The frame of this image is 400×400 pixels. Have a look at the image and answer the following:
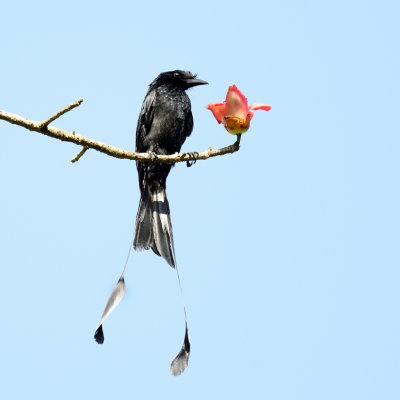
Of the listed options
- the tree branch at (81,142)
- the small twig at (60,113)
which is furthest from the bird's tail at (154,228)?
the small twig at (60,113)

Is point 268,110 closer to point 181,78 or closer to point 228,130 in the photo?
point 228,130

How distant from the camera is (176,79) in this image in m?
5.21

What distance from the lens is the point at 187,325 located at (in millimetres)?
3113

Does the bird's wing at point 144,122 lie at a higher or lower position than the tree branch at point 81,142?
higher

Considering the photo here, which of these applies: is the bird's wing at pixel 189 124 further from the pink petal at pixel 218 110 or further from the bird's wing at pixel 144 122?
the pink petal at pixel 218 110

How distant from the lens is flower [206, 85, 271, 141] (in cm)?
311

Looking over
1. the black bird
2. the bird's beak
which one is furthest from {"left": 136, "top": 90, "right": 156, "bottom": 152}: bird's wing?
the bird's beak

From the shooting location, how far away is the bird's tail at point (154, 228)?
3948 mm

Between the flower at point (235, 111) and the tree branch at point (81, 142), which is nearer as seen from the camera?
the tree branch at point (81, 142)

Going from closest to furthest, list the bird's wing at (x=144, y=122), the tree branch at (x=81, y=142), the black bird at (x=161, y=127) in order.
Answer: the tree branch at (x=81, y=142)
the black bird at (x=161, y=127)
the bird's wing at (x=144, y=122)

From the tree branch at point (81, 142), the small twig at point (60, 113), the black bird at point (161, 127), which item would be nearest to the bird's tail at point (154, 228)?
the black bird at point (161, 127)

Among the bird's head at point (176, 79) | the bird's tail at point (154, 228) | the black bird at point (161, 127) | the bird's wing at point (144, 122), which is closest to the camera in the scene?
the bird's tail at point (154, 228)

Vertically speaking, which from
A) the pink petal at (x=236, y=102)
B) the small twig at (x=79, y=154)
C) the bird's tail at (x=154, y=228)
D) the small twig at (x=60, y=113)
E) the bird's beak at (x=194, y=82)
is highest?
the bird's beak at (x=194, y=82)

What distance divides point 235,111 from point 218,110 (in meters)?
0.09
